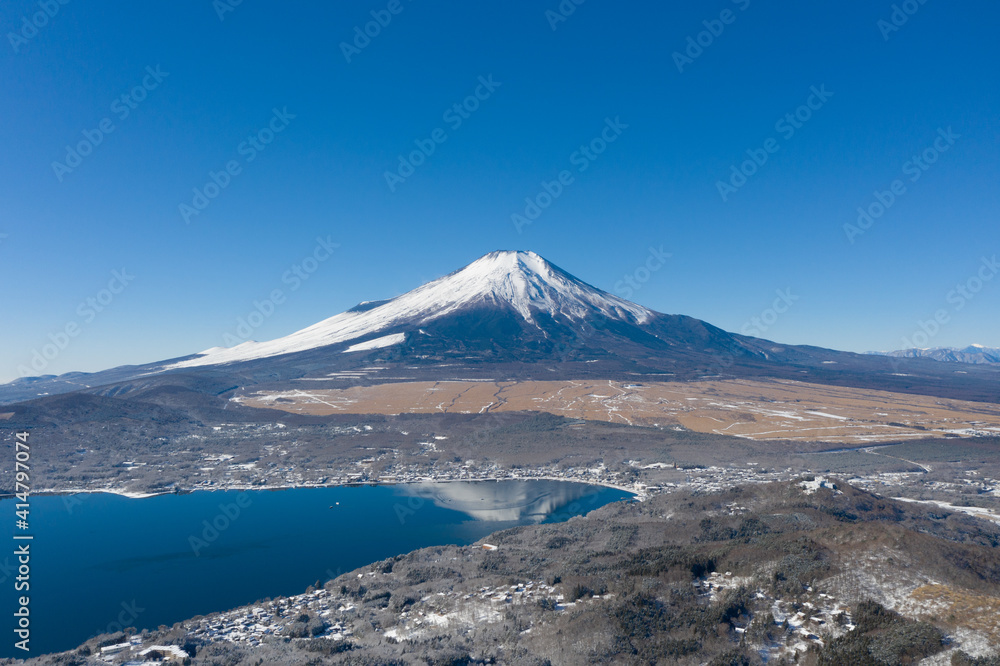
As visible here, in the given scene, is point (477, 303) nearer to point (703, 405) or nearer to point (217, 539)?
Answer: point (703, 405)

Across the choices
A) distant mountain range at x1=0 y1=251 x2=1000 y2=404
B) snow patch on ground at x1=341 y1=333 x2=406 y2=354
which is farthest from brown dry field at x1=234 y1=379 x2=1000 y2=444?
snow patch on ground at x1=341 y1=333 x2=406 y2=354

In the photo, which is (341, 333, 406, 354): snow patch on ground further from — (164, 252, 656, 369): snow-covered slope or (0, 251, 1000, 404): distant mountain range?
(164, 252, 656, 369): snow-covered slope

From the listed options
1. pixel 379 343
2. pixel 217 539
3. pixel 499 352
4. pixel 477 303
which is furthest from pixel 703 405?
pixel 477 303

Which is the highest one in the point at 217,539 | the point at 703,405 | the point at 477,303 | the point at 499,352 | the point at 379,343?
the point at 477,303

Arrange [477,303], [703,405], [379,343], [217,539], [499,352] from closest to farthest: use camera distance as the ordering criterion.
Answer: [217,539], [703,405], [499,352], [379,343], [477,303]

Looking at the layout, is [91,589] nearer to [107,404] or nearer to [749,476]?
[749,476]

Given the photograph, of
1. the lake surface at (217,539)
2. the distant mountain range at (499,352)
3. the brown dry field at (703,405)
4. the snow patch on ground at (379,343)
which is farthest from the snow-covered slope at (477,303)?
the lake surface at (217,539)

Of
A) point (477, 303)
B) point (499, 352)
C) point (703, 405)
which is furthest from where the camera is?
point (477, 303)

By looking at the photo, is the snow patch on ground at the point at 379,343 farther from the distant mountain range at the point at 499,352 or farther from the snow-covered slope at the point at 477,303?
the snow-covered slope at the point at 477,303
